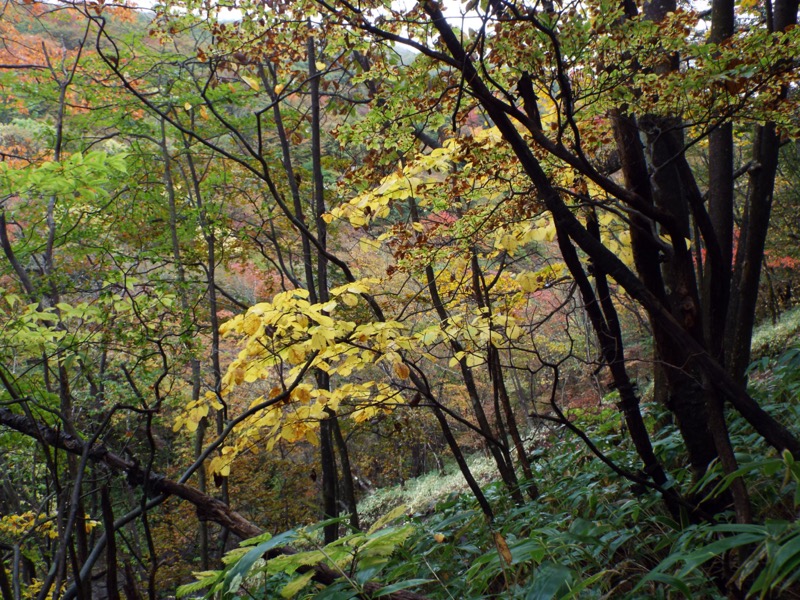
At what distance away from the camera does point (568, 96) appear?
6.55 ft

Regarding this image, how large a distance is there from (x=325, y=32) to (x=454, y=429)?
467 inches

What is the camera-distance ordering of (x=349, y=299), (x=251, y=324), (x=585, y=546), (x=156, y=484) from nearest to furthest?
1. (x=156, y=484)
2. (x=585, y=546)
3. (x=251, y=324)
4. (x=349, y=299)

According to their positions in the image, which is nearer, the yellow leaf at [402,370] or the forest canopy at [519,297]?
the forest canopy at [519,297]

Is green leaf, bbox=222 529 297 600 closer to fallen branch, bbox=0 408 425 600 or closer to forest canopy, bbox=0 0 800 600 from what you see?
forest canopy, bbox=0 0 800 600

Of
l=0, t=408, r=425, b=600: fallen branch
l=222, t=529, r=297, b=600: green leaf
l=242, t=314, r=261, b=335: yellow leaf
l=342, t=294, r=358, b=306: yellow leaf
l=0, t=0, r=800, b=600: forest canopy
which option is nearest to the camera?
l=222, t=529, r=297, b=600: green leaf

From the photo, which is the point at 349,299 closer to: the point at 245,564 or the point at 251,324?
the point at 251,324

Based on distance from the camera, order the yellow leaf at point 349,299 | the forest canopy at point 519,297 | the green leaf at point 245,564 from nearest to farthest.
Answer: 1. the green leaf at point 245,564
2. the forest canopy at point 519,297
3. the yellow leaf at point 349,299

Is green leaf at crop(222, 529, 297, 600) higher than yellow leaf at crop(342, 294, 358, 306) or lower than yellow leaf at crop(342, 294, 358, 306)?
lower

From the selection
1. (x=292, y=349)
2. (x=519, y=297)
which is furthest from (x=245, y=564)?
(x=519, y=297)

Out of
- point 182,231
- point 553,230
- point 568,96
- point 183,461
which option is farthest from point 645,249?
point 183,461

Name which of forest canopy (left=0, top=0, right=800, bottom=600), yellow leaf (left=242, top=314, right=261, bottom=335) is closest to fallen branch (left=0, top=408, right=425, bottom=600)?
forest canopy (left=0, top=0, right=800, bottom=600)

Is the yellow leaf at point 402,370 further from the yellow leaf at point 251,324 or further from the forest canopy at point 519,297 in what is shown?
the yellow leaf at point 251,324

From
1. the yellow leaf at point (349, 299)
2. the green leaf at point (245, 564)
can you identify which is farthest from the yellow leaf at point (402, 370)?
the green leaf at point (245, 564)

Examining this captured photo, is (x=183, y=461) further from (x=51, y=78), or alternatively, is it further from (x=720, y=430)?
(x=720, y=430)
